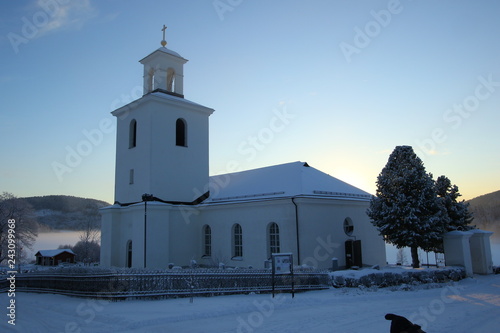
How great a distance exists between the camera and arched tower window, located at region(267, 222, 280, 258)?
23.6m

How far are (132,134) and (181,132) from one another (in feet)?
12.6

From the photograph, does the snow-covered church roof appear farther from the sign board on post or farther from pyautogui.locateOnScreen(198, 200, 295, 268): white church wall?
the sign board on post

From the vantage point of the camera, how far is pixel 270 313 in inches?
452

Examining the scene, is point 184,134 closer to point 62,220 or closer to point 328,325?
point 328,325

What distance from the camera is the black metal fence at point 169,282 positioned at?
14.0 m

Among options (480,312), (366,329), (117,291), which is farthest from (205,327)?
(480,312)

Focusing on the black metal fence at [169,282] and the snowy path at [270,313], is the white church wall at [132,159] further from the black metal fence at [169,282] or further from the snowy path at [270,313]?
the snowy path at [270,313]

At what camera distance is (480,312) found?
11.4 meters

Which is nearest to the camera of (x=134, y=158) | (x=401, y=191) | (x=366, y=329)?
(x=366, y=329)

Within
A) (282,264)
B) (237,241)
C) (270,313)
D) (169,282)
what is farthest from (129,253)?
(270,313)

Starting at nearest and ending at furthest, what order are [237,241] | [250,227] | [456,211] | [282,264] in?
[282,264] < [456,211] < [250,227] < [237,241]

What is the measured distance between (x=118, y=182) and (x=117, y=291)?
54.9 ft

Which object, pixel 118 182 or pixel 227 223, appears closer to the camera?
pixel 227 223

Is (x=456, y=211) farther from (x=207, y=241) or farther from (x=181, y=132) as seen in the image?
(x=181, y=132)
